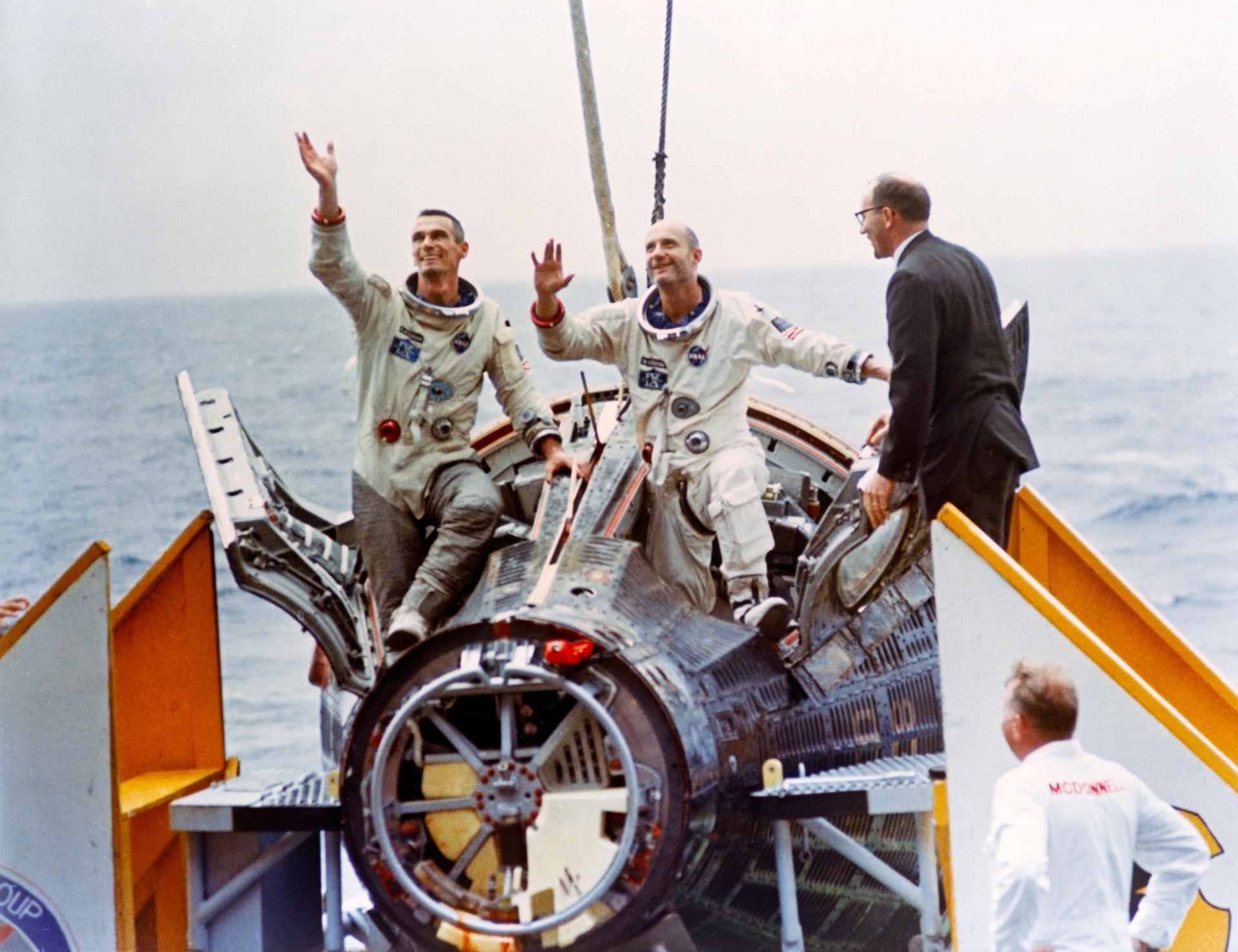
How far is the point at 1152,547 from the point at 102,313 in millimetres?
4231

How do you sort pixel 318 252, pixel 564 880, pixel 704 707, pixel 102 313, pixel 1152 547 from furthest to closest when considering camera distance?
pixel 1152 547 → pixel 102 313 → pixel 318 252 → pixel 704 707 → pixel 564 880

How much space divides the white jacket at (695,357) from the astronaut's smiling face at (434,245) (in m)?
0.33

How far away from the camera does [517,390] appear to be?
418cm

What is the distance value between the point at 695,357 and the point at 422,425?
74 cm

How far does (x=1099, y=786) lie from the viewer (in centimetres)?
285

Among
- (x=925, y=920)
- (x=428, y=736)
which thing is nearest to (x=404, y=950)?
(x=428, y=736)

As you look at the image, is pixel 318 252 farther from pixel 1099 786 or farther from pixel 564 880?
pixel 1099 786

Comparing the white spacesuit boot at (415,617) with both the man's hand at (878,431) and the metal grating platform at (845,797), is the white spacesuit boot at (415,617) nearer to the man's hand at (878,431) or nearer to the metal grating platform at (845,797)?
the metal grating platform at (845,797)

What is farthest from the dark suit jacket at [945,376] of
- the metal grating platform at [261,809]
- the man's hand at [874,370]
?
the metal grating platform at [261,809]

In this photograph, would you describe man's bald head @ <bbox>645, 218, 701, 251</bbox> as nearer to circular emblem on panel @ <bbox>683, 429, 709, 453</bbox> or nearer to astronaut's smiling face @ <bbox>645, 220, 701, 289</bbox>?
astronaut's smiling face @ <bbox>645, 220, 701, 289</bbox>

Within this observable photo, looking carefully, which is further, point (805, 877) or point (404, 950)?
point (805, 877)

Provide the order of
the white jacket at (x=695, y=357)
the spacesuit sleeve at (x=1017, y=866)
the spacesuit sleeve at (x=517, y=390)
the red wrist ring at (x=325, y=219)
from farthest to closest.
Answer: the spacesuit sleeve at (x=517, y=390) < the white jacket at (x=695, y=357) < the red wrist ring at (x=325, y=219) < the spacesuit sleeve at (x=1017, y=866)

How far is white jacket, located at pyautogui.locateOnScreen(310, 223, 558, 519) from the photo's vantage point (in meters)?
4.02

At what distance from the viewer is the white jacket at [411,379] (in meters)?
4.02
